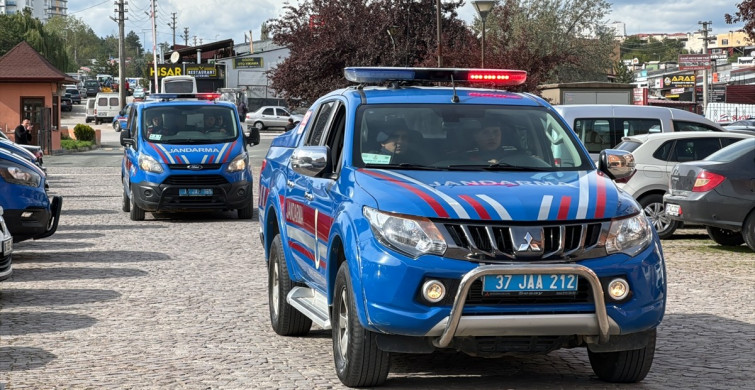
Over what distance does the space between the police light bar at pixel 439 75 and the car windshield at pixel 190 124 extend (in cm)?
1188

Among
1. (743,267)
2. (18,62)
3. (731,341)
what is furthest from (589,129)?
(18,62)

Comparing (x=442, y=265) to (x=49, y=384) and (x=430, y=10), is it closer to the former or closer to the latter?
(x=49, y=384)

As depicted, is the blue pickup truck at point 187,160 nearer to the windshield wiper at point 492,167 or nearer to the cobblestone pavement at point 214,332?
the cobblestone pavement at point 214,332

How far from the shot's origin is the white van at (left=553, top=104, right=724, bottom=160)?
19.3m

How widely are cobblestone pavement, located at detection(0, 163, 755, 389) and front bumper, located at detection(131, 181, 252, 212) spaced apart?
3.14m

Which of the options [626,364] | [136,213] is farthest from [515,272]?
[136,213]

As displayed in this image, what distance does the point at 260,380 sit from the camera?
731 centimetres

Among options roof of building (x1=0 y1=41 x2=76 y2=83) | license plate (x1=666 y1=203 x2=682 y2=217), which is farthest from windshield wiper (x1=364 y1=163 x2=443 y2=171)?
roof of building (x1=0 y1=41 x2=76 y2=83)

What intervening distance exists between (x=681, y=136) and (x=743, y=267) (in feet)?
12.6

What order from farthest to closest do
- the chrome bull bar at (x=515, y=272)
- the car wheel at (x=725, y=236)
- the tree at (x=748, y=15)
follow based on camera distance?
the tree at (x=748, y=15) < the car wheel at (x=725, y=236) < the chrome bull bar at (x=515, y=272)

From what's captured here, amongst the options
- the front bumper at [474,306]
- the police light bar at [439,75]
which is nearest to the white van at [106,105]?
the police light bar at [439,75]

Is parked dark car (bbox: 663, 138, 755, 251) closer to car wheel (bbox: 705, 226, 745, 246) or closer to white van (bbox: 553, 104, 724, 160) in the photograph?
car wheel (bbox: 705, 226, 745, 246)

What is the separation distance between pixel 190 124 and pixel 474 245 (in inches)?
568

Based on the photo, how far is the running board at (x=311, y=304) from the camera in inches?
297
